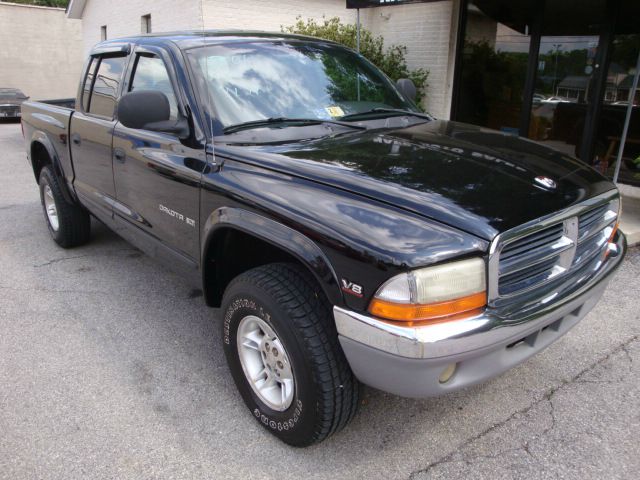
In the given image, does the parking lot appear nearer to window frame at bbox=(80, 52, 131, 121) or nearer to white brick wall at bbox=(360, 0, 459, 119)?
window frame at bbox=(80, 52, 131, 121)

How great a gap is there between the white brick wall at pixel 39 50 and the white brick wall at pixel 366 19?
14814 mm

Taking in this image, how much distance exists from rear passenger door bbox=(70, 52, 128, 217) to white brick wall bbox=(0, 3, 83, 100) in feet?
77.6

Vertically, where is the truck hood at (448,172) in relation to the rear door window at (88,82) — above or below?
below

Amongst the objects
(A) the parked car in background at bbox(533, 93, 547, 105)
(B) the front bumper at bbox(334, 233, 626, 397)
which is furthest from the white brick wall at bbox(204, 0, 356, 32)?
(B) the front bumper at bbox(334, 233, 626, 397)

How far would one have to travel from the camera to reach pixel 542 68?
7.92 m

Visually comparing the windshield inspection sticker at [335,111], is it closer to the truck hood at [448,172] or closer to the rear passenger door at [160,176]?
the truck hood at [448,172]

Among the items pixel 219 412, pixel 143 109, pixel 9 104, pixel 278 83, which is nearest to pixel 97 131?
pixel 143 109

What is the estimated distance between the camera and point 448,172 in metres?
2.45

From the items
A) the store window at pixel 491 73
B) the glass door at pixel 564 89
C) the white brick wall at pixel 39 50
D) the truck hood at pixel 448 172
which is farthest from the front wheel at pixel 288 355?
the white brick wall at pixel 39 50

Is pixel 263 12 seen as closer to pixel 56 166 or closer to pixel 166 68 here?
pixel 56 166

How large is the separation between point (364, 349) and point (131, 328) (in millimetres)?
2275

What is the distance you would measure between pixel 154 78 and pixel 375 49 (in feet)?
24.2

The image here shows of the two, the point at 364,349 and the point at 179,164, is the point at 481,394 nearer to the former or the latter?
the point at 364,349

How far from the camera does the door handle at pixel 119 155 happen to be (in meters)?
3.62
